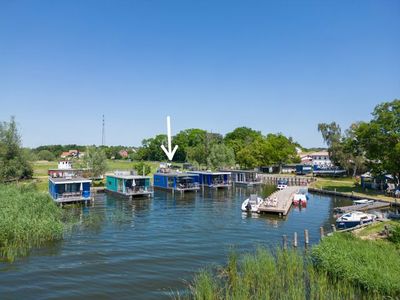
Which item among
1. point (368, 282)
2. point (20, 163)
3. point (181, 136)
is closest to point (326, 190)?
point (368, 282)

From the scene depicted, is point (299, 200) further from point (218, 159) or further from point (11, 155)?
Answer: point (11, 155)

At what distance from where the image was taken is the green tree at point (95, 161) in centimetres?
6612

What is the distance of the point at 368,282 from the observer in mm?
15234

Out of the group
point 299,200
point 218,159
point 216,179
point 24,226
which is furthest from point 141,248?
point 218,159

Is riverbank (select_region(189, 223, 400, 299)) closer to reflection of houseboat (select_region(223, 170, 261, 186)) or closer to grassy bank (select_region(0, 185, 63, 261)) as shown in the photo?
grassy bank (select_region(0, 185, 63, 261))

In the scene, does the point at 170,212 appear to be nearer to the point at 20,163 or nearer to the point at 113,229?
the point at 113,229

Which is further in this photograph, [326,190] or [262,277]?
[326,190]

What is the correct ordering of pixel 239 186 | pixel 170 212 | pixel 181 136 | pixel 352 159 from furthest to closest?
pixel 181 136 < pixel 352 159 < pixel 239 186 < pixel 170 212

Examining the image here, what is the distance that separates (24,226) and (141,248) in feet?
28.9

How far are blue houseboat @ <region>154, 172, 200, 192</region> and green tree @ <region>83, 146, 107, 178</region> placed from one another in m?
13.1

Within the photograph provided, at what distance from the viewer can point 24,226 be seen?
2462 centimetres

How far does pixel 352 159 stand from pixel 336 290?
232 ft

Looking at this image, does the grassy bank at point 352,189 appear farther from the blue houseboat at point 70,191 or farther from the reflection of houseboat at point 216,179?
the blue houseboat at point 70,191

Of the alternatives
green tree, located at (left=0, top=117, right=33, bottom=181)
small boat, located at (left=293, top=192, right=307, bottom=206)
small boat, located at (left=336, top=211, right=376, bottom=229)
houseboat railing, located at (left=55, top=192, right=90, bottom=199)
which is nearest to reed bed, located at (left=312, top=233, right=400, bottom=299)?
small boat, located at (left=336, top=211, right=376, bottom=229)
